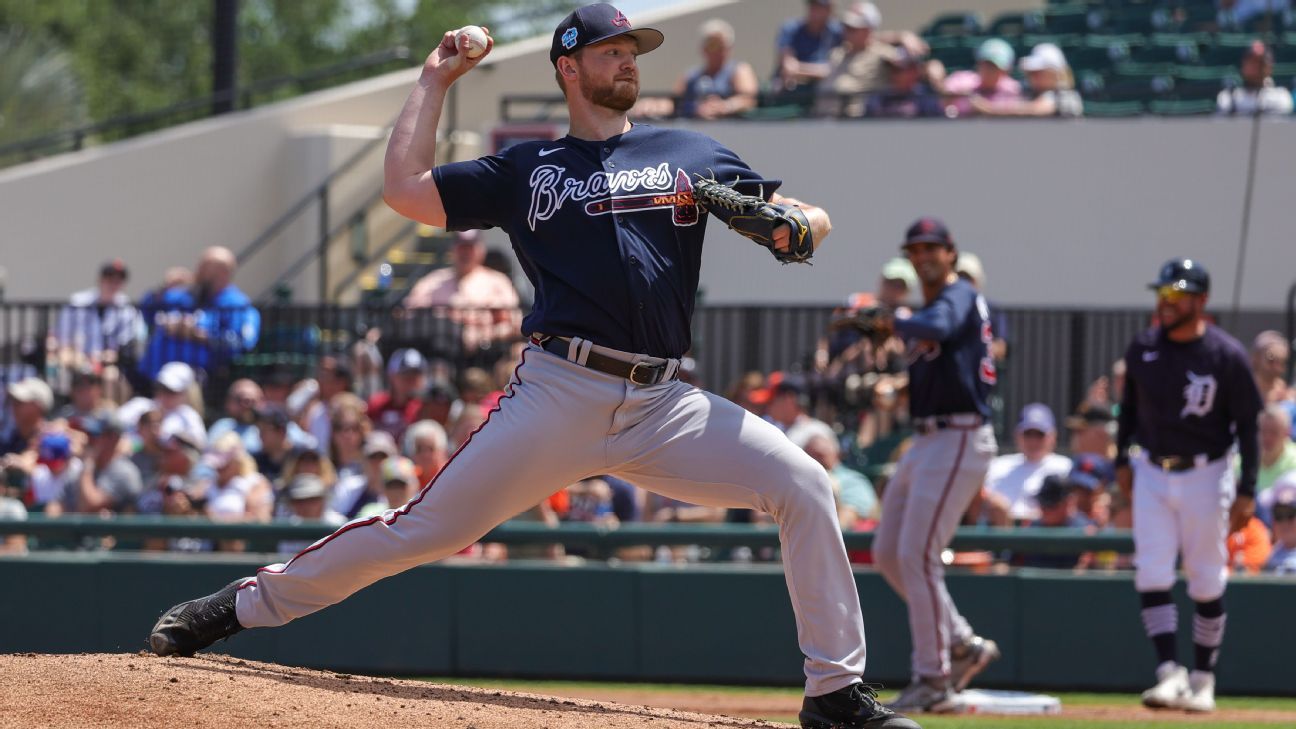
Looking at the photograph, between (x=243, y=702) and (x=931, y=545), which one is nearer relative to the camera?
(x=243, y=702)

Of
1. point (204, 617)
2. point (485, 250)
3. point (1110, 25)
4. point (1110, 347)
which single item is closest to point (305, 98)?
point (485, 250)

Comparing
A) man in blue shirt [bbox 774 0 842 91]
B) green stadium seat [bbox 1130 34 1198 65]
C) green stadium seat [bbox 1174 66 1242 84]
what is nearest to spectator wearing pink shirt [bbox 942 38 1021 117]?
man in blue shirt [bbox 774 0 842 91]

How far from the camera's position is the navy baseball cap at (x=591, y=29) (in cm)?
541

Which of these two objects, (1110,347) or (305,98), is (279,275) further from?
(1110,347)

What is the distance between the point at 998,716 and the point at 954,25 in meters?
12.0

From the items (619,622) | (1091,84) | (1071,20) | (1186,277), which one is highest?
(1071,20)

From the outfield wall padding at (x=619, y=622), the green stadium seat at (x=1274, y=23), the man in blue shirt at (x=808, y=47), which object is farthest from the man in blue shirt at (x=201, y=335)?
the green stadium seat at (x=1274, y=23)

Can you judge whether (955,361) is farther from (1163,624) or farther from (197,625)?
(197,625)

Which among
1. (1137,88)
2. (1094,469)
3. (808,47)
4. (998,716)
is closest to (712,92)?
(808,47)

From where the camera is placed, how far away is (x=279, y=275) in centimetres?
1869

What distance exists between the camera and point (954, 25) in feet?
62.8

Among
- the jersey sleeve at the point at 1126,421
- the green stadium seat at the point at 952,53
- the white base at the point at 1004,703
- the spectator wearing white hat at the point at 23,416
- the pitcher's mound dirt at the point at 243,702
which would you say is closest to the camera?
the pitcher's mound dirt at the point at 243,702

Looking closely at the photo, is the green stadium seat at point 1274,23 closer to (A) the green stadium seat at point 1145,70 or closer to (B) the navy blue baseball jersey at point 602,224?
(A) the green stadium seat at point 1145,70

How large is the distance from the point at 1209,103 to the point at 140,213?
10.2m
